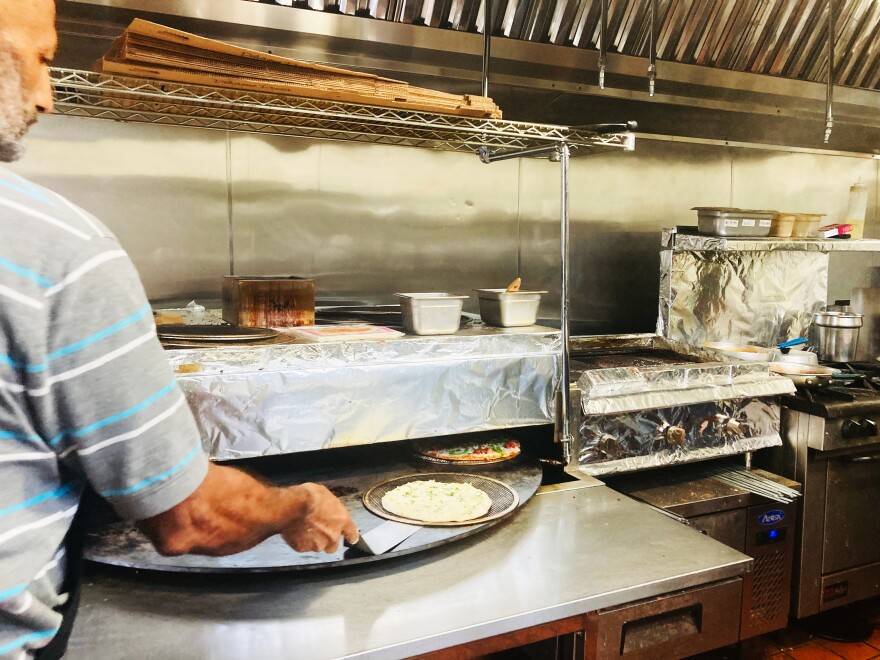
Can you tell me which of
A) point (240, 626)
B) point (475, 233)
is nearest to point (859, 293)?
point (475, 233)

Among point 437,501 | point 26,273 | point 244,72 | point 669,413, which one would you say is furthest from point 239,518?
point 669,413

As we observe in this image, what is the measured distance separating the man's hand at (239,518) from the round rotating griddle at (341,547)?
24 cm

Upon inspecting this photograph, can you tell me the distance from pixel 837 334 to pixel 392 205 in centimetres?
219

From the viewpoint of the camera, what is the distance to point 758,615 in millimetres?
2359

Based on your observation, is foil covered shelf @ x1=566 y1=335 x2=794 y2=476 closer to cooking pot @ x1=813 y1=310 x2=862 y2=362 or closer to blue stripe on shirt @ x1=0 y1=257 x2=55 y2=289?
cooking pot @ x1=813 y1=310 x2=862 y2=362

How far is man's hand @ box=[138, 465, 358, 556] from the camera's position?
2.69 ft

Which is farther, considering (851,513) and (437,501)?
(851,513)

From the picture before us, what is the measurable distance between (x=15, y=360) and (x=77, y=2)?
6.21ft

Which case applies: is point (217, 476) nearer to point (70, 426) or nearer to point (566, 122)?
point (70, 426)

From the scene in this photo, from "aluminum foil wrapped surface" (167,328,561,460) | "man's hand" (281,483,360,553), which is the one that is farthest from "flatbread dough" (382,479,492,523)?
"man's hand" (281,483,360,553)

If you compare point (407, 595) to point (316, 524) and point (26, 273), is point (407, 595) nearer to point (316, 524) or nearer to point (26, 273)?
point (316, 524)

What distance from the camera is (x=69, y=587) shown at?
0.87 metres

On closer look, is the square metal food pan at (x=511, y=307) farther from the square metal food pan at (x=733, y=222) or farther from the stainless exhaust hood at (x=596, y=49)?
the square metal food pan at (x=733, y=222)

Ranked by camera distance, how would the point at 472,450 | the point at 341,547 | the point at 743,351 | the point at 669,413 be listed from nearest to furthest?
the point at 341,547
the point at 472,450
the point at 669,413
the point at 743,351
